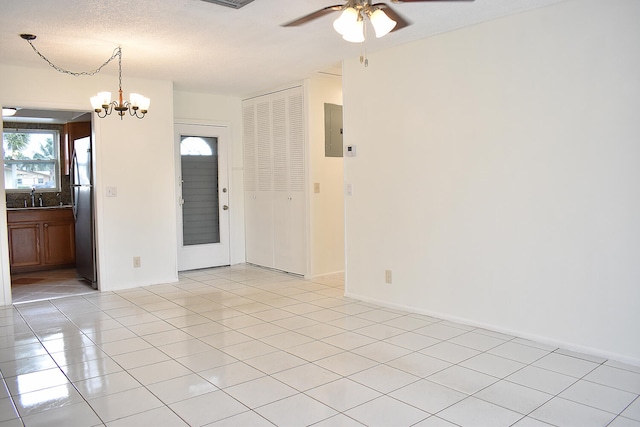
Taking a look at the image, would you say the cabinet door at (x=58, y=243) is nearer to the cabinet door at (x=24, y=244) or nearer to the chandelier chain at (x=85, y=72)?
the cabinet door at (x=24, y=244)

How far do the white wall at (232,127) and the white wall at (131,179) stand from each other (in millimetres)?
755

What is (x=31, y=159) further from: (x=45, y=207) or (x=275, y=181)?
(x=275, y=181)

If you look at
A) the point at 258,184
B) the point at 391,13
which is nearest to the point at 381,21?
the point at 391,13

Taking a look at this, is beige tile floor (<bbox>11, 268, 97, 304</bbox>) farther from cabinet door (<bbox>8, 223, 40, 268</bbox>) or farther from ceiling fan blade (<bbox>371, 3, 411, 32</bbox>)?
ceiling fan blade (<bbox>371, 3, 411, 32</bbox>)

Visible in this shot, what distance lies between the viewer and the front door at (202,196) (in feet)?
21.5

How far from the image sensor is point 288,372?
10.0ft

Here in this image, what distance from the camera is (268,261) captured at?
668 centimetres

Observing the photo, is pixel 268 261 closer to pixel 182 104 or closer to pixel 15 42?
pixel 182 104

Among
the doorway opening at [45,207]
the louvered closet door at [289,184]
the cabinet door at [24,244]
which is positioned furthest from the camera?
the cabinet door at [24,244]

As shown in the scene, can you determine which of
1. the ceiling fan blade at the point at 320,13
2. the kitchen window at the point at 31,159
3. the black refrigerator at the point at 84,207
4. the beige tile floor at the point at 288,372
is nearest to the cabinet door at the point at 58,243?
the black refrigerator at the point at 84,207

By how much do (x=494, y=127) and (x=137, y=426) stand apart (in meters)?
3.13

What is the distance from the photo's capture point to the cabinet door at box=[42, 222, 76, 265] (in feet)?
21.9

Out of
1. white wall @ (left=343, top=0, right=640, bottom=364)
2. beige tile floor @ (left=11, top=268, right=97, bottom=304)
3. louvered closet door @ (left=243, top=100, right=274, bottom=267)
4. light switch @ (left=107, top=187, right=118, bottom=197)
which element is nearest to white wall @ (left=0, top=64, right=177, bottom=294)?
light switch @ (left=107, top=187, right=118, bottom=197)

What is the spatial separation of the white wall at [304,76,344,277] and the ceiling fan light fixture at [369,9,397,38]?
3.27m
